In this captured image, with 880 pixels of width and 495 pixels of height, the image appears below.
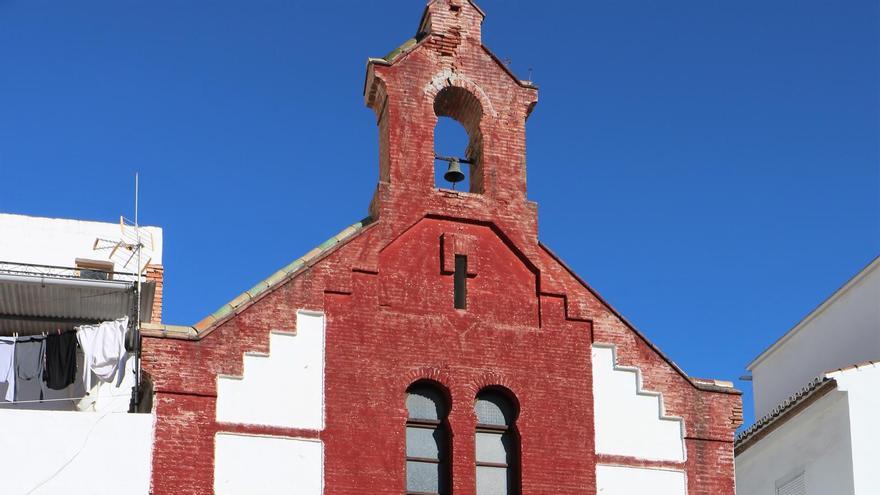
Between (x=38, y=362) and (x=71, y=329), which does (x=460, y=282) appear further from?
(x=71, y=329)

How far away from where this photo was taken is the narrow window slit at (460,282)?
30453mm

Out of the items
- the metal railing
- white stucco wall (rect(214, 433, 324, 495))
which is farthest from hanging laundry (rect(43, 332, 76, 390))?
white stucco wall (rect(214, 433, 324, 495))

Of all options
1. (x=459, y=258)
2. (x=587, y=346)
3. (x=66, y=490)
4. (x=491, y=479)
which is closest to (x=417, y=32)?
(x=459, y=258)

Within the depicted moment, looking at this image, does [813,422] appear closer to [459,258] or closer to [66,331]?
[459,258]

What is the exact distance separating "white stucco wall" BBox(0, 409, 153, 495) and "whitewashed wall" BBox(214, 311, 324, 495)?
1.40 m

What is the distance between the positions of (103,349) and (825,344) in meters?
20.3

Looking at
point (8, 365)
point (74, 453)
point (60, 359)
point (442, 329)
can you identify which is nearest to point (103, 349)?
point (60, 359)

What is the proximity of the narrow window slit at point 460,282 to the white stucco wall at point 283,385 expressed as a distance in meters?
2.79

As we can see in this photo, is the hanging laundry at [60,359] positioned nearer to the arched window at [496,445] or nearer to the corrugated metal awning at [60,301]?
the corrugated metal awning at [60,301]

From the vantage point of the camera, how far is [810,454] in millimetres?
37281

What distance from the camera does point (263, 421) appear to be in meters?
28.2

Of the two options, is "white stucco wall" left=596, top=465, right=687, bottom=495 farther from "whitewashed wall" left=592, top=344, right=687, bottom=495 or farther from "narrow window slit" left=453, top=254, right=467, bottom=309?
"narrow window slit" left=453, top=254, right=467, bottom=309

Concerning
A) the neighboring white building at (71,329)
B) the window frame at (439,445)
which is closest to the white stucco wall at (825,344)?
the window frame at (439,445)

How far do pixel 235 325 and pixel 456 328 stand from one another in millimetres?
4083
